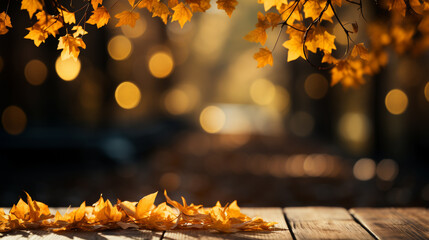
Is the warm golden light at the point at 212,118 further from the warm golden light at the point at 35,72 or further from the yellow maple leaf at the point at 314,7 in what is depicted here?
the yellow maple leaf at the point at 314,7

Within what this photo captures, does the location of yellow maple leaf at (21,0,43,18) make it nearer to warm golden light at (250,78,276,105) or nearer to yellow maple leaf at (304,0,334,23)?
yellow maple leaf at (304,0,334,23)

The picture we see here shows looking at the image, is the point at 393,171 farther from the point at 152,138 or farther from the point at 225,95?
the point at 225,95

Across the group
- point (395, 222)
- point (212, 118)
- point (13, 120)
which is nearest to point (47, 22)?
point (395, 222)

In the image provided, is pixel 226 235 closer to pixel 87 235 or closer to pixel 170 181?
pixel 87 235

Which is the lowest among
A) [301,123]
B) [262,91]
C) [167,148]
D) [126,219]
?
[126,219]

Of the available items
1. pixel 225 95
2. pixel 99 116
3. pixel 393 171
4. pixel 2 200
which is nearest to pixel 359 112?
pixel 393 171

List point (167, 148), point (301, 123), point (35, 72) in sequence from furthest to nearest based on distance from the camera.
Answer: point (301, 123) < point (167, 148) < point (35, 72)
